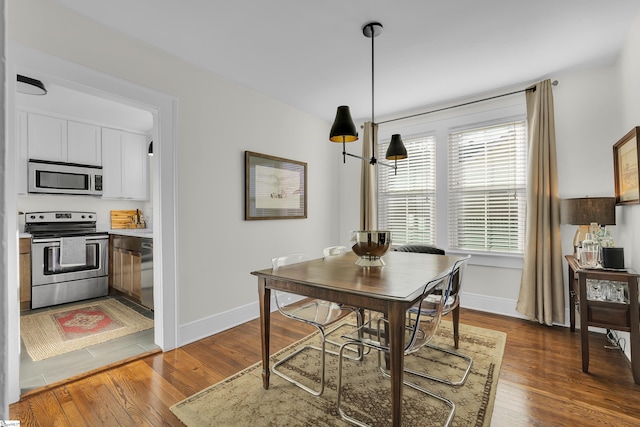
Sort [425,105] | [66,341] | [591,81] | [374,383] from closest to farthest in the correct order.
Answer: [374,383] < [66,341] < [591,81] < [425,105]

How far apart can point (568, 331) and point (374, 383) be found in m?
2.20

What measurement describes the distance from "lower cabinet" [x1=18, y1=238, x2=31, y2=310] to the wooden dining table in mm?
3261

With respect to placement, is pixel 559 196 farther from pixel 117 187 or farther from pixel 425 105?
pixel 117 187

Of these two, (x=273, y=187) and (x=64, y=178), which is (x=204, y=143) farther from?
(x=64, y=178)

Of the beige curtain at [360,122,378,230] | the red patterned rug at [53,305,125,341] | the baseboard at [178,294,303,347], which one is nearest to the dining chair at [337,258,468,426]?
the baseboard at [178,294,303,347]

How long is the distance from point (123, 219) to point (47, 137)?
144 cm

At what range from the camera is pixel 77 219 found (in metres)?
4.29

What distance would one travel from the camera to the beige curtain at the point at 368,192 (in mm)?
4266

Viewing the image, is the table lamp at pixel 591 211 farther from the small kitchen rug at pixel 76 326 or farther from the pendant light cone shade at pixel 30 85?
the pendant light cone shade at pixel 30 85

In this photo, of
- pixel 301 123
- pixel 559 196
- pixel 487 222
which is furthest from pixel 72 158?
pixel 559 196

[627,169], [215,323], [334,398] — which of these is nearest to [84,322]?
[215,323]

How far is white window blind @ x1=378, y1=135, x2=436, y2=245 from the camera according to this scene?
13.1 feet

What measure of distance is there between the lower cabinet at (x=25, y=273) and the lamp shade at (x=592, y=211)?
Answer: 5.56 metres

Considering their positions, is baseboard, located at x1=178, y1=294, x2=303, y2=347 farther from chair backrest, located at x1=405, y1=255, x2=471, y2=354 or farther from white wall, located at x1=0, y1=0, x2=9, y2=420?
white wall, located at x1=0, y1=0, x2=9, y2=420
